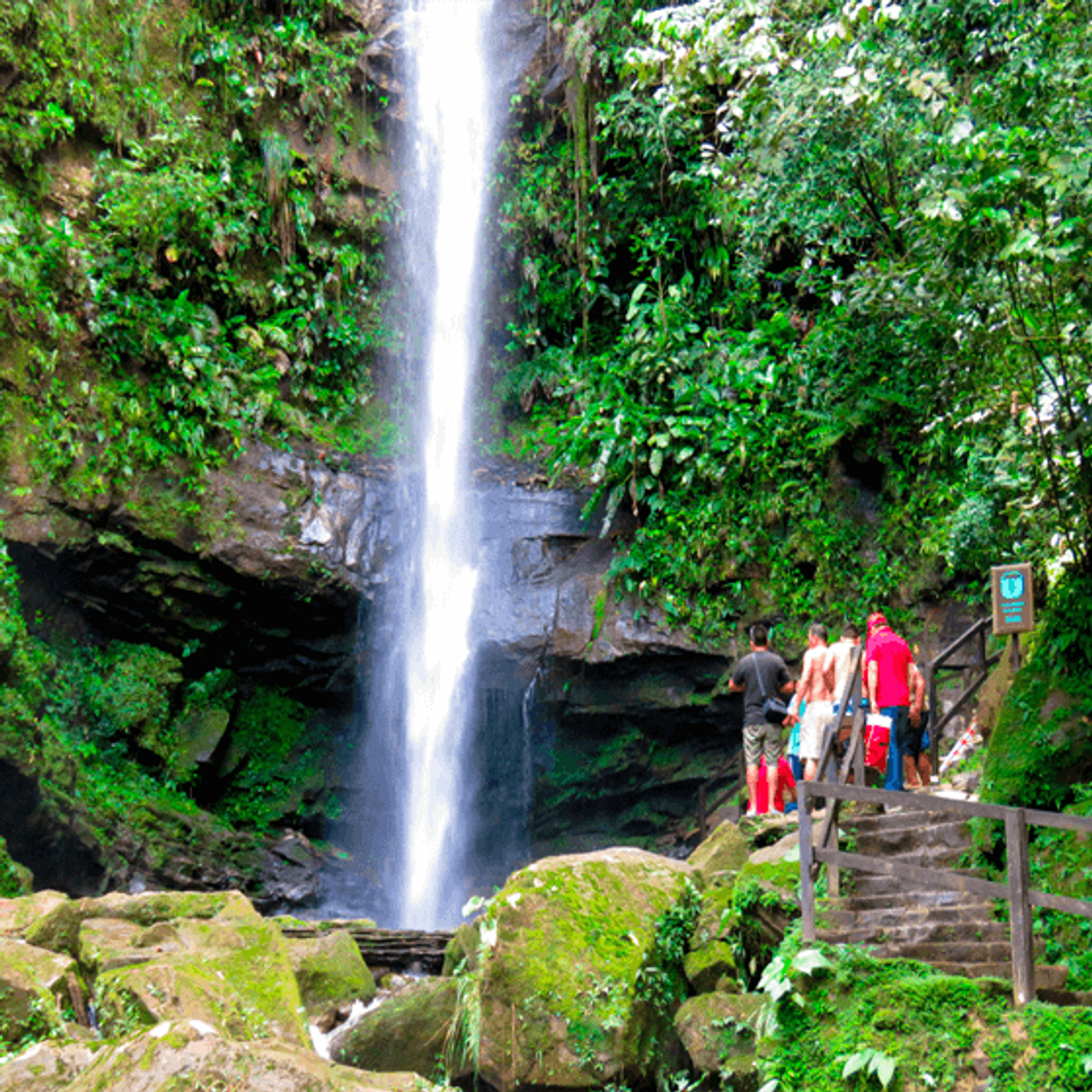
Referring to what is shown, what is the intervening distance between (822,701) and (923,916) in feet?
8.32

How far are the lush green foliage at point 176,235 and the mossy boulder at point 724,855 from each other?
29.5 ft

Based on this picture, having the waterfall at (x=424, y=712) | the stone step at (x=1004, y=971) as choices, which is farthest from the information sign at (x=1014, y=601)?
the waterfall at (x=424, y=712)

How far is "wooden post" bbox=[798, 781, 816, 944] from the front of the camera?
5641 millimetres

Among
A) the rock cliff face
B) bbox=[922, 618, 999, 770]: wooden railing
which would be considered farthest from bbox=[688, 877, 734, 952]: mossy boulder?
the rock cliff face

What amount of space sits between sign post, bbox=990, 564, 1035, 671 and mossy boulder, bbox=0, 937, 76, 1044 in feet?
24.4

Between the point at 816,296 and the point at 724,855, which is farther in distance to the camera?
the point at 816,296

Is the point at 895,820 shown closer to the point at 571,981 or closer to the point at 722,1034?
the point at 722,1034

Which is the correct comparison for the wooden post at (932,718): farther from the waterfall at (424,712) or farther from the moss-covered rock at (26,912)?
the moss-covered rock at (26,912)

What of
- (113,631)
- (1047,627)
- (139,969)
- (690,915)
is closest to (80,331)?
(113,631)

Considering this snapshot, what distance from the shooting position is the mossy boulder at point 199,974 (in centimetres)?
529

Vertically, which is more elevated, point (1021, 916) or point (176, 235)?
point (176, 235)

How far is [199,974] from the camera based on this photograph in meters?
5.83

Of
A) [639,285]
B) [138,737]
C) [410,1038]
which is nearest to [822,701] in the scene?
[410,1038]

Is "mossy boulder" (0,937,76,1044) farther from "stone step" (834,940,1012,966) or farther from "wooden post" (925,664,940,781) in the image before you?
"wooden post" (925,664,940,781)
